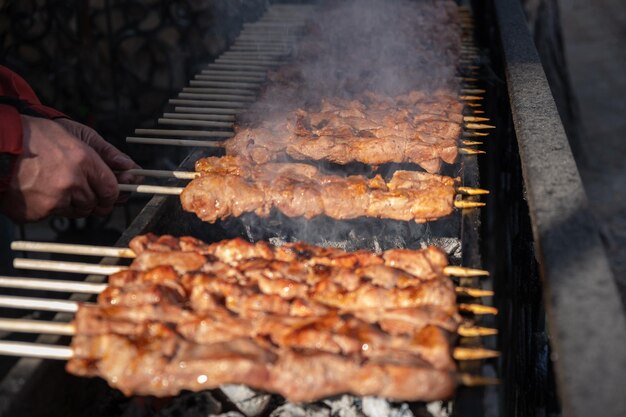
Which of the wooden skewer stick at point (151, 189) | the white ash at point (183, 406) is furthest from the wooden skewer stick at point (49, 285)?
the wooden skewer stick at point (151, 189)

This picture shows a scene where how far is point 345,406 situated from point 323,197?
1.24m

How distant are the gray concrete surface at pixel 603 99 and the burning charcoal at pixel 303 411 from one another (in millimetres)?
6343

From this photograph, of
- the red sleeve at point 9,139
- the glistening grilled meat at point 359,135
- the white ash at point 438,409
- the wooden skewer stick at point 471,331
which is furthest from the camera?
the glistening grilled meat at point 359,135

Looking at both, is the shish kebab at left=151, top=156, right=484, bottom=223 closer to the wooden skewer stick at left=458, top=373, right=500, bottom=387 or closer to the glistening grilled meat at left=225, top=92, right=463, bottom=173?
the glistening grilled meat at left=225, top=92, right=463, bottom=173

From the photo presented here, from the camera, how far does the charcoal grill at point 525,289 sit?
189 cm

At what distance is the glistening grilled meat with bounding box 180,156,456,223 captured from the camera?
359cm

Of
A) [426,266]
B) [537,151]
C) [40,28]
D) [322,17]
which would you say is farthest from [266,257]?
[40,28]

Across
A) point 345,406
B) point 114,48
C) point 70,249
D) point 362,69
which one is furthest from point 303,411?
point 114,48

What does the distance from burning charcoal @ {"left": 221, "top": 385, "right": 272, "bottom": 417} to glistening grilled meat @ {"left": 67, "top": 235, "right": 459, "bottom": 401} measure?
1.70 ft

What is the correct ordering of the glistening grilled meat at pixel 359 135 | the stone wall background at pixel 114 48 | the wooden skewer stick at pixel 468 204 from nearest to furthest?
the wooden skewer stick at pixel 468 204
the glistening grilled meat at pixel 359 135
the stone wall background at pixel 114 48

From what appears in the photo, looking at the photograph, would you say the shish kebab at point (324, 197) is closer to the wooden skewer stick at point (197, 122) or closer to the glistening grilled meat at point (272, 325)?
the glistening grilled meat at point (272, 325)

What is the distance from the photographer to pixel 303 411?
9.61 feet

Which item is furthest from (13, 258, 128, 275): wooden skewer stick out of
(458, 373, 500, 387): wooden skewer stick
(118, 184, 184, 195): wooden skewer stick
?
(458, 373, 500, 387): wooden skewer stick

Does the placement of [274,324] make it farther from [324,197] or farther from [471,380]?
[324,197]
